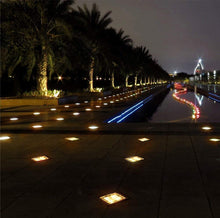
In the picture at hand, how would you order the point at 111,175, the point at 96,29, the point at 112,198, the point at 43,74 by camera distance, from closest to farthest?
the point at 112,198, the point at 111,175, the point at 43,74, the point at 96,29

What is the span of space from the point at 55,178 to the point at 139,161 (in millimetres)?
1684

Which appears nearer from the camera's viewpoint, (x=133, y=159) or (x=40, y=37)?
(x=133, y=159)

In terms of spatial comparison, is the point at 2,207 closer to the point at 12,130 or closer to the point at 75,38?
the point at 12,130

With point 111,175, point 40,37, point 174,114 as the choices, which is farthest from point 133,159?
point 40,37

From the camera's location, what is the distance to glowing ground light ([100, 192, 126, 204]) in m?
3.85

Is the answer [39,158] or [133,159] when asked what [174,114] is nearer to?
[133,159]

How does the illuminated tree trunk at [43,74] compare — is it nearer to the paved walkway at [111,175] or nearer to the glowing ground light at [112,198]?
the paved walkway at [111,175]

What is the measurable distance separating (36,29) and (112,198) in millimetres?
15763

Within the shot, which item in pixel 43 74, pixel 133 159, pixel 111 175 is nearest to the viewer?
pixel 111 175

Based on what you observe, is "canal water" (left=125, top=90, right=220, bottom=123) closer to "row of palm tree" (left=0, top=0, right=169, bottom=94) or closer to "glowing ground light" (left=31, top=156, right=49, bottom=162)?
"row of palm tree" (left=0, top=0, right=169, bottom=94)

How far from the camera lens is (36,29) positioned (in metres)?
17.8

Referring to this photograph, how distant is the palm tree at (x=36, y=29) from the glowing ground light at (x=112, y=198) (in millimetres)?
14620

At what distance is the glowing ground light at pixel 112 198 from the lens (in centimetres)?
385

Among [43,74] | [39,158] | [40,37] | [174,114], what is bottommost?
[174,114]
